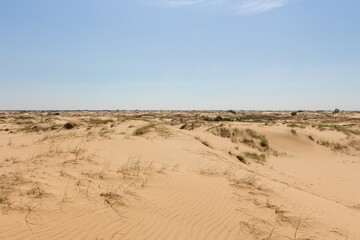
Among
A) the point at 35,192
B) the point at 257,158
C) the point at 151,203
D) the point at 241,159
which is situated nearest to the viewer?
the point at 35,192

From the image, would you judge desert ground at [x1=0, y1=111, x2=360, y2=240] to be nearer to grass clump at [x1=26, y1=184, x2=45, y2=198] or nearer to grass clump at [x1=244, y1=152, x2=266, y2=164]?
grass clump at [x1=26, y1=184, x2=45, y2=198]

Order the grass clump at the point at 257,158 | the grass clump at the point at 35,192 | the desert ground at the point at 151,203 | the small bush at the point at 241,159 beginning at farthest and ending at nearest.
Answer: the grass clump at the point at 257,158
the small bush at the point at 241,159
the grass clump at the point at 35,192
the desert ground at the point at 151,203

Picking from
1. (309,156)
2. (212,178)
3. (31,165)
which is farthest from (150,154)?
(309,156)

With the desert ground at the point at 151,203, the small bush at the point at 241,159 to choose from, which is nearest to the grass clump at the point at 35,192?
the desert ground at the point at 151,203

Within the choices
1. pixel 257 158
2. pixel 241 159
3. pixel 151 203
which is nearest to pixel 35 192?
pixel 151 203

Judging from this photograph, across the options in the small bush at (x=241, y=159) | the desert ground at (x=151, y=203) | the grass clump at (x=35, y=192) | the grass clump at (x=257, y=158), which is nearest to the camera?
the desert ground at (x=151, y=203)

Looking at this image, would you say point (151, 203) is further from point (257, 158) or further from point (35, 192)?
point (257, 158)

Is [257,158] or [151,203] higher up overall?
[151,203]

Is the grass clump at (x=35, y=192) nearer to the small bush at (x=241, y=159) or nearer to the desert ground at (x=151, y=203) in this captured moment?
the desert ground at (x=151, y=203)

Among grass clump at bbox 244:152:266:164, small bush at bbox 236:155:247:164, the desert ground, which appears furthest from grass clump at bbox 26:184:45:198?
grass clump at bbox 244:152:266:164

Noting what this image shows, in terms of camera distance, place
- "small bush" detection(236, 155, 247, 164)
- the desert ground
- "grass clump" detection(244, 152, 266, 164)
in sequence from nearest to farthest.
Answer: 1. the desert ground
2. "small bush" detection(236, 155, 247, 164)
3. "grass clump" detection(244, 152, 266, 164)

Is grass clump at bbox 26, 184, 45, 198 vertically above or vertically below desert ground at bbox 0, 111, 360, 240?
above

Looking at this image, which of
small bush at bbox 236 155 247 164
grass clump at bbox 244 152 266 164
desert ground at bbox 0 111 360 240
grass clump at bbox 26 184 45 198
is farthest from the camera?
grass clump at bbox 244 152 266 164

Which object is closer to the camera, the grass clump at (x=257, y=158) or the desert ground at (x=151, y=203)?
the desert ground at (x=151, y=203)
